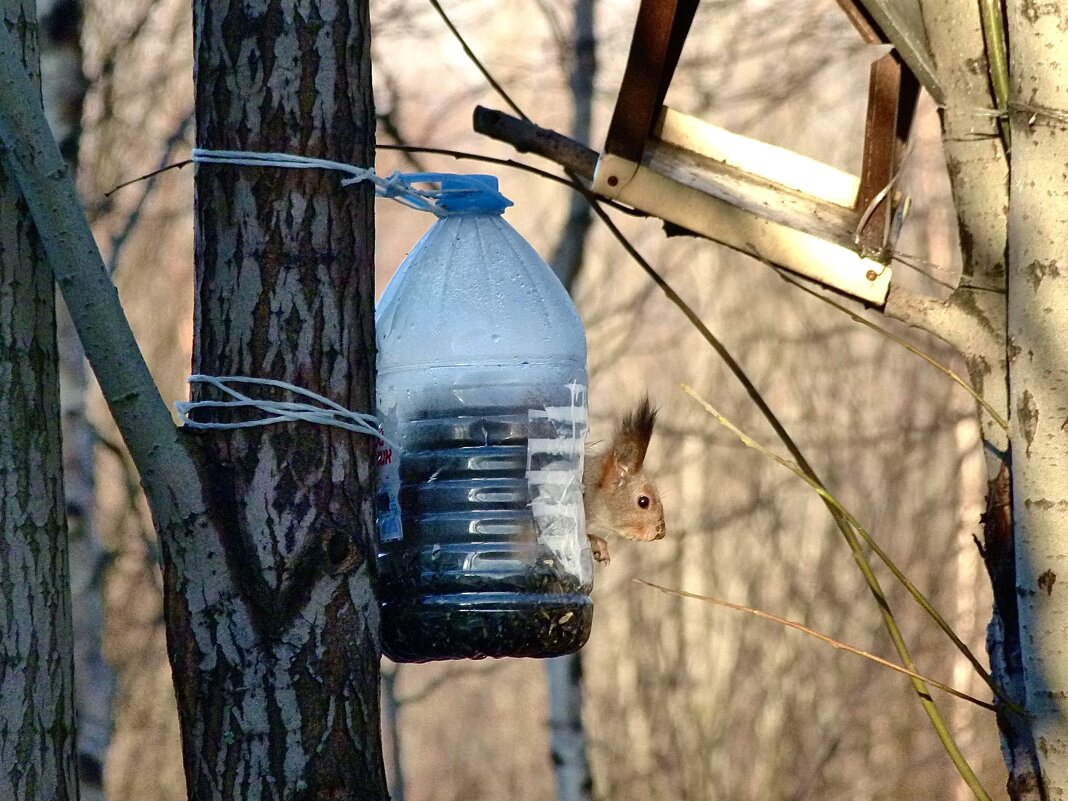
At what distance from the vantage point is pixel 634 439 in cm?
186

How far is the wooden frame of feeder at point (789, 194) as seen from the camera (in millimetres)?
1861

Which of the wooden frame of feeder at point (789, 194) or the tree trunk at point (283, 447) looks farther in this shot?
the wooden frame of feeder at point (789, 194)

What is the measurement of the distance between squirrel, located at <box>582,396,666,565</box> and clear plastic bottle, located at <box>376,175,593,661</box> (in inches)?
4.7

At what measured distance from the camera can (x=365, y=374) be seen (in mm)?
1502

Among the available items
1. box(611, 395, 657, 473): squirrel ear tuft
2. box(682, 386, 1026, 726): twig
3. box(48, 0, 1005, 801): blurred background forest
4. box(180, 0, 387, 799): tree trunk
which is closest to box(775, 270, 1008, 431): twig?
box(682, 386, 1026, 726): twig

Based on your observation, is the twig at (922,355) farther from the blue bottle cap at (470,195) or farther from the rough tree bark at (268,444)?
the rough tree bark at (268,444)

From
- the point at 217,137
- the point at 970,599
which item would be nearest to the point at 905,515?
the point at 970,599

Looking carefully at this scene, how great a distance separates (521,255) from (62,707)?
83cm

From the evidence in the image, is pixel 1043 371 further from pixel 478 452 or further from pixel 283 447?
pixel 283 447

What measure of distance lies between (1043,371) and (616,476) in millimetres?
637

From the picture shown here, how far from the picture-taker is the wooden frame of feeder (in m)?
1.86

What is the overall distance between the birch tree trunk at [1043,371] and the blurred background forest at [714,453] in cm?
525

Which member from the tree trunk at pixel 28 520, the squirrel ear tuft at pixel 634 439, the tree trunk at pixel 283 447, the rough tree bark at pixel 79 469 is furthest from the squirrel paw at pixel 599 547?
the rough tree bark at pixel 79 469

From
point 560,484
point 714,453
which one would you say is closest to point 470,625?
point 560,484
